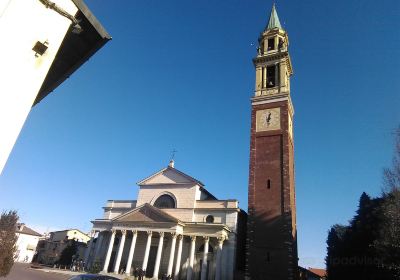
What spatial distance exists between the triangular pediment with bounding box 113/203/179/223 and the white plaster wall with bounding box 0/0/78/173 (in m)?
29.3

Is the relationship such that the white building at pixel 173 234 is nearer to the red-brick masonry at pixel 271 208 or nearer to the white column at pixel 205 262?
the white column at pixel 205 262

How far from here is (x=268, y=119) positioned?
34.3 metres

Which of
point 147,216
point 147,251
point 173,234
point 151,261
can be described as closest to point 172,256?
point 173,234

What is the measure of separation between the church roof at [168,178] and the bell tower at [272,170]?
346 inches

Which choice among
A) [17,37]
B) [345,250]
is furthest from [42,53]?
[345,250]

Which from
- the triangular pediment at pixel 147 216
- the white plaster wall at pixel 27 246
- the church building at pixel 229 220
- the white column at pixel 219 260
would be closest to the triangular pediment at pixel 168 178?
the church building at pixel 229 220

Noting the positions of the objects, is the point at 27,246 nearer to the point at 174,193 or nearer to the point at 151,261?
the point at 151,261

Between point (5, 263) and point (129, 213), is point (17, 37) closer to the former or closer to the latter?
point (5, 263)

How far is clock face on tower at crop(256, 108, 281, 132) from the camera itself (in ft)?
110

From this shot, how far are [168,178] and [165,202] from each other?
3.03m

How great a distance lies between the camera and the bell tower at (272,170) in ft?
90.4

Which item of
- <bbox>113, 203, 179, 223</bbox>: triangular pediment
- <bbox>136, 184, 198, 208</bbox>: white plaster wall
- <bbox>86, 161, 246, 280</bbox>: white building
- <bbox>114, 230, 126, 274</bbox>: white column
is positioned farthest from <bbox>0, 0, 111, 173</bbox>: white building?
<bbox>114, 230, 126, 274</bbox>: white column

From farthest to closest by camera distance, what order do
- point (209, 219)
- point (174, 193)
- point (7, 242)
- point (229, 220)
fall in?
point (174, 193), point (209, 219), point (229, 220), point (7, 242)

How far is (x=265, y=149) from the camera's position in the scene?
3284cm
